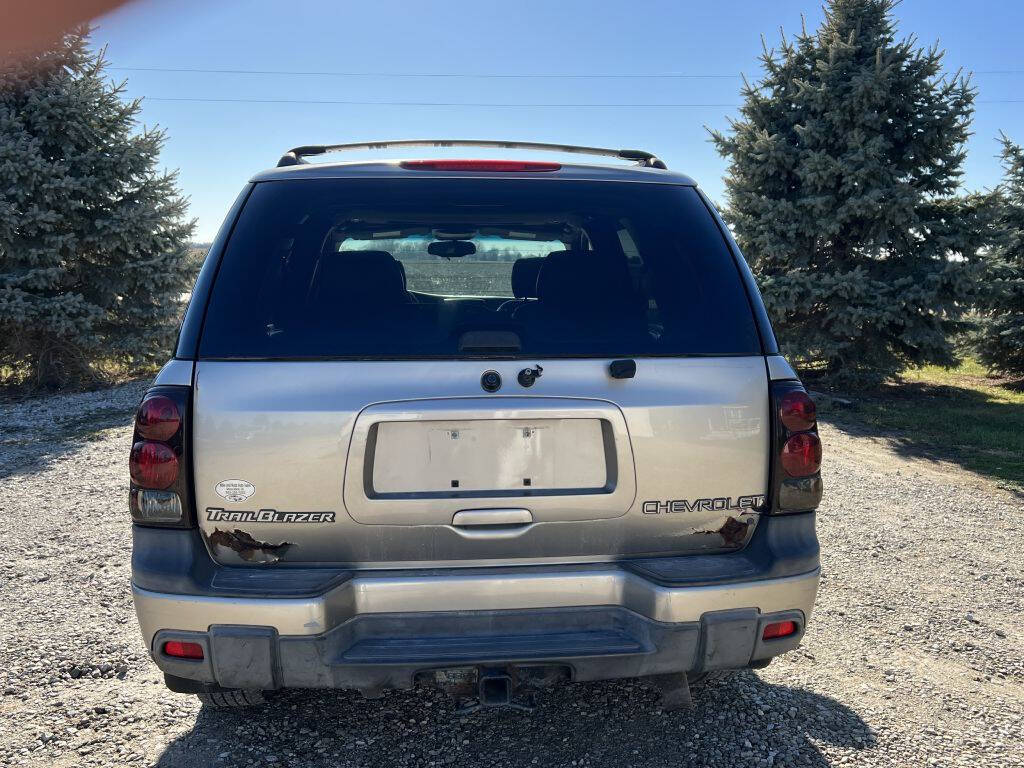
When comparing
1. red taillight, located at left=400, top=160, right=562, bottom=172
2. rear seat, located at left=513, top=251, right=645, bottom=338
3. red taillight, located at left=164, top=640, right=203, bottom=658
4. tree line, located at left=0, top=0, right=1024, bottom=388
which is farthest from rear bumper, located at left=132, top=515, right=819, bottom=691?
tree line, located at left=0, top=0, right=1024, bottom=388

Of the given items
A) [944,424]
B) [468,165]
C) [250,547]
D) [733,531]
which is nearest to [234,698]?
[250,547]

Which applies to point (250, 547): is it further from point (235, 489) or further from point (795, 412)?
point (795, 412)

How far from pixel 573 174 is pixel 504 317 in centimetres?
60

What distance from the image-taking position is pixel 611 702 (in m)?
2.90

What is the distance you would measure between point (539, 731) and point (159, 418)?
1.70 m

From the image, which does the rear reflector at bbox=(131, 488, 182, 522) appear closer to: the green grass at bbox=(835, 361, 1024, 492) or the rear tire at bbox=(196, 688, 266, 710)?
the rear tire at bbox=(196, 688, 266, 710)

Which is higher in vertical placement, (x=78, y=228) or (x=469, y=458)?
(x=78, y=228)

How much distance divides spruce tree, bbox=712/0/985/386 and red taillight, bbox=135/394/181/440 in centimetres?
920

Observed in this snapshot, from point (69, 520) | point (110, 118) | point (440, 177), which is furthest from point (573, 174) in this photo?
point (110, 118)

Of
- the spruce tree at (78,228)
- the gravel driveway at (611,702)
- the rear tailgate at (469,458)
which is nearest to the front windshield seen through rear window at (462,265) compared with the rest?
the rear tailgate at (469,458)

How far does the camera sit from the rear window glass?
218 cm

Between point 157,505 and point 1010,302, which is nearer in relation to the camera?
point 157,505


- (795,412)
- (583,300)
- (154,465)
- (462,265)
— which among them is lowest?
(154,465)

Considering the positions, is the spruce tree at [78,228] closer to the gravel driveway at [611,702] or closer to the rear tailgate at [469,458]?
the gravel driveway at [611,702]
